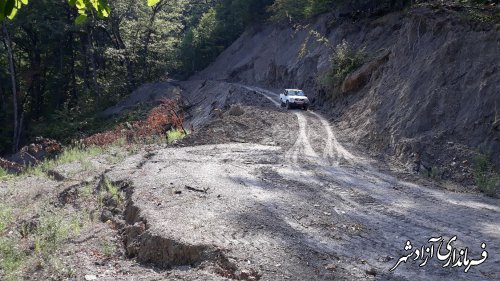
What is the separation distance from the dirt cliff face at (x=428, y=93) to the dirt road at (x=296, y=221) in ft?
7.34

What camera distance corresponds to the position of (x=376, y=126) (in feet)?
65.4

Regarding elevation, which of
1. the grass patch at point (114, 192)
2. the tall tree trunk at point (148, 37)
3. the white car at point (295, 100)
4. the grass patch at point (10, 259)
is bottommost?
the grass patch at point (10, 259)

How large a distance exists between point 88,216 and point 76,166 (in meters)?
7.10

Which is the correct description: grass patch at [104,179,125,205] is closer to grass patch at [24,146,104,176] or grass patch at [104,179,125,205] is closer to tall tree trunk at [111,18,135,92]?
grass patch at [24,146,104,176]

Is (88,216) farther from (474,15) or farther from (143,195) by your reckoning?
(474,15)

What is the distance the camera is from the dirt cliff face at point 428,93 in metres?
15.0

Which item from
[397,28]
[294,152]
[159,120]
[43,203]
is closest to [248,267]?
[43,203]

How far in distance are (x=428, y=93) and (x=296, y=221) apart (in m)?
11.3

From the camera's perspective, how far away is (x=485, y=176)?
12.9 meters

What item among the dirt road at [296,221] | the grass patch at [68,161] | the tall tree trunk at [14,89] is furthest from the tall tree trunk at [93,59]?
the dirt road at [296,221]

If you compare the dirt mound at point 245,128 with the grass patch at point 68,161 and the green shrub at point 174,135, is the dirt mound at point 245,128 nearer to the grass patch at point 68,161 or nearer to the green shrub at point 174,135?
the green shrub at point 174,135

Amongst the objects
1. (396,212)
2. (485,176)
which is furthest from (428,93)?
(396,212)

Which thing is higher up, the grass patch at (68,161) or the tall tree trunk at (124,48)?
the tall tree trunk at (124,48)

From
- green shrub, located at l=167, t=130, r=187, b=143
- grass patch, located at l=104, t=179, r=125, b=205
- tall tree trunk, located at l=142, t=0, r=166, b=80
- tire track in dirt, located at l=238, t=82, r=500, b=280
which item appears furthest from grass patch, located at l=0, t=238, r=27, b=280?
tall tree trunk, located at l=142, t=0, r=166, b=80
